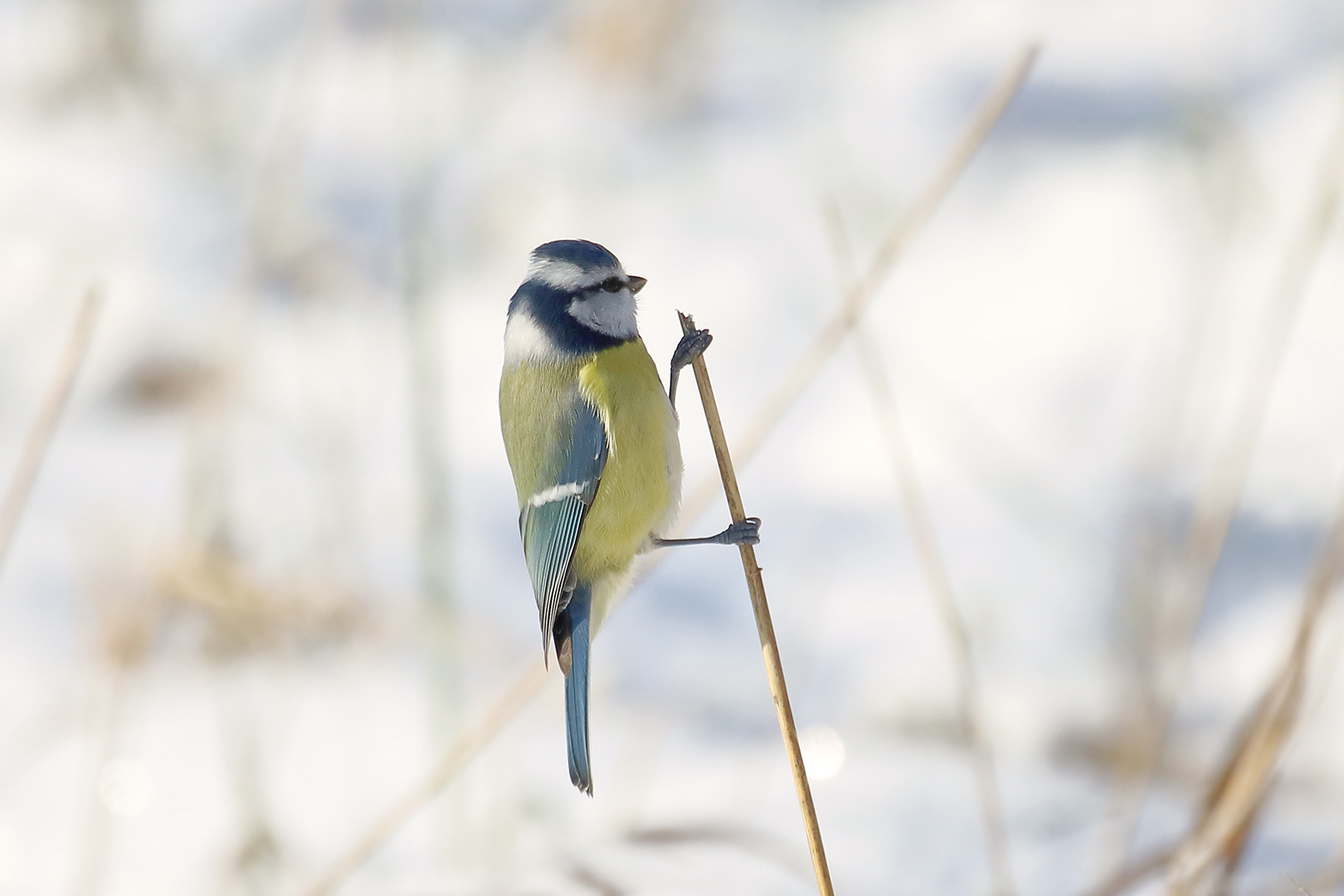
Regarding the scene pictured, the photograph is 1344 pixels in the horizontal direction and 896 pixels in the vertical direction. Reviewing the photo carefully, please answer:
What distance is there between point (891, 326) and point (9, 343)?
5.23ft

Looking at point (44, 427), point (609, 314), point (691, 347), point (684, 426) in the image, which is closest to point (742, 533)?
point (691, 347)

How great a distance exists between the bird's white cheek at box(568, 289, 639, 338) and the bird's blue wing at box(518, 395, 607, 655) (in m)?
0.07

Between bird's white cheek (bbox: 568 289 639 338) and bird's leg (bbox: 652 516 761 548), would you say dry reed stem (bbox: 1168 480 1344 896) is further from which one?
bird's white cheek (bbox: 568 289 639 338)

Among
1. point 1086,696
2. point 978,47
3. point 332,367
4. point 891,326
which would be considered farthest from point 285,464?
point 978,47

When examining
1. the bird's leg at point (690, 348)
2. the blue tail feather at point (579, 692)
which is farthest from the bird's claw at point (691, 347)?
the blue tail feather at point (579, 692)

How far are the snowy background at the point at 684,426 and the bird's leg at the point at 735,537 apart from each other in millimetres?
215

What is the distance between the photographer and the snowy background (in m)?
1.14

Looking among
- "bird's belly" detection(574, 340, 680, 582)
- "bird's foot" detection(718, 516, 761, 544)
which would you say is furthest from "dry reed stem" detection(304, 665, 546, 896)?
"bird's foot" detection(718, 516, 761, 544)

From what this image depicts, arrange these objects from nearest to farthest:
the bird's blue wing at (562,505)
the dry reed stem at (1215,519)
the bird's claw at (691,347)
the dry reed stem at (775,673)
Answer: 1. the dry reed stem at (775,673)
2. the bird's claw at (691,347)
3. the bird's blue wing at (562,505)
4. the dry reed stem at (1215,519)

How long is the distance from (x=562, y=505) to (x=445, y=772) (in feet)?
0.78

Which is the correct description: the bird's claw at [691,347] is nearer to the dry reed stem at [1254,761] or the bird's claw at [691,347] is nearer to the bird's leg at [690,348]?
the bird's leg at [690,348]

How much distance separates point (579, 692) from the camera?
2.31ft

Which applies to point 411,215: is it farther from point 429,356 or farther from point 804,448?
point 804,448

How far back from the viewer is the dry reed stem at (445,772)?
0.79 meters
